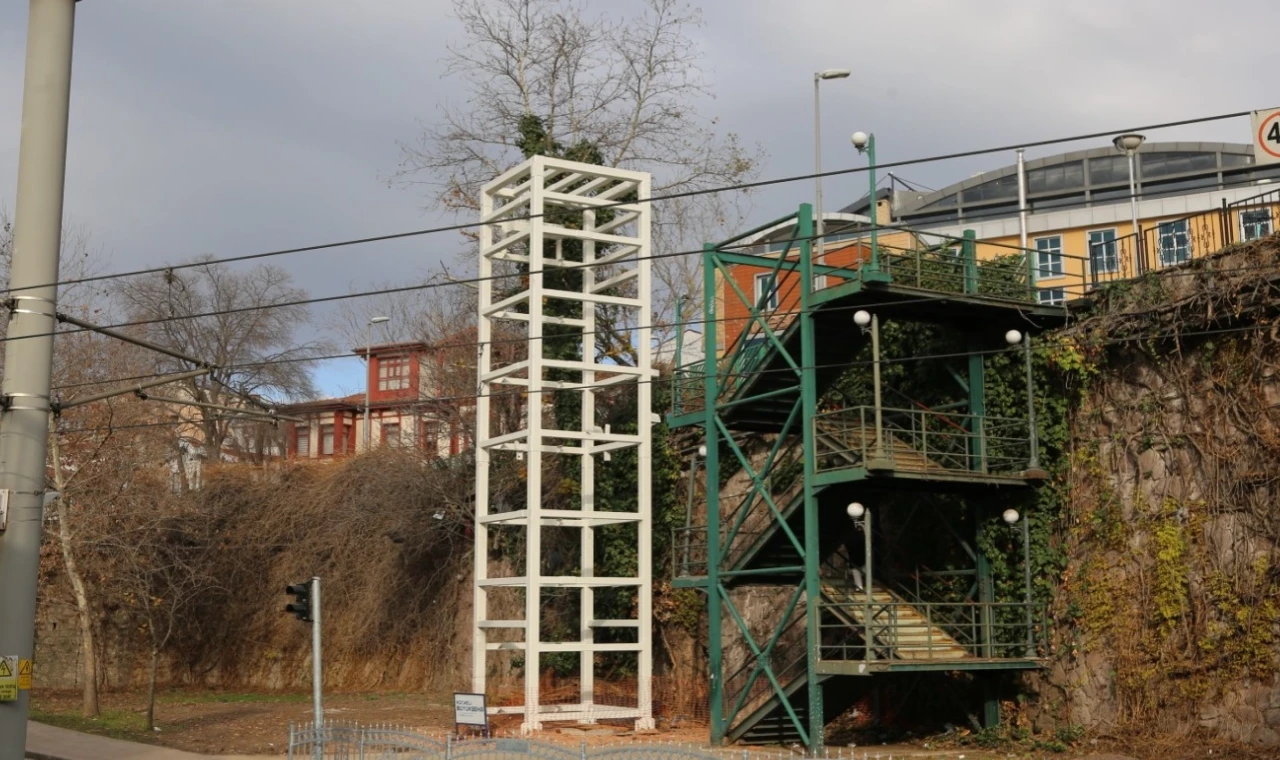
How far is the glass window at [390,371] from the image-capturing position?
205ft

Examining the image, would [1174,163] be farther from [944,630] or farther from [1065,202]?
[944,630]

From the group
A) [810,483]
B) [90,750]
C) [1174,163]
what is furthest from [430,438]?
[1174,163]

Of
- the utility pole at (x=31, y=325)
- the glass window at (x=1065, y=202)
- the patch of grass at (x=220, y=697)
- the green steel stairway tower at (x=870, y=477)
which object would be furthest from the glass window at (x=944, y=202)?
the utility pole at (x=31, y=325)

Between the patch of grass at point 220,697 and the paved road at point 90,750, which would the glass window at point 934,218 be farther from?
the paved road at point 90,750

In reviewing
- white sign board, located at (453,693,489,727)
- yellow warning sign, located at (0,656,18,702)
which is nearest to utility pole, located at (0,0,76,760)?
yellow warning sign, located at (0,656,18,702)

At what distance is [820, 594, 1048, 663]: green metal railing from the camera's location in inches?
751

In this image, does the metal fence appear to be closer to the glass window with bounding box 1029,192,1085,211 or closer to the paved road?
the paved road

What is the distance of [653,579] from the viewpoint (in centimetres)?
2805

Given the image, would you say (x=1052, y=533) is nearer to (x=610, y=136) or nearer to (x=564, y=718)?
(x=564, y=718)

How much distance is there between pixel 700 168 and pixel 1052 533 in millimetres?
18166

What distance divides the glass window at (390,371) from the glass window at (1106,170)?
1208 inches

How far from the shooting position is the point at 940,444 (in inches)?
861

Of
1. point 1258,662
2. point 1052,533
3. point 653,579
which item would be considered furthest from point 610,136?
point 1258,662

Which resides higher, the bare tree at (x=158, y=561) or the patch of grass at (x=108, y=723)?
the bare tree at (x=158, y=561)
